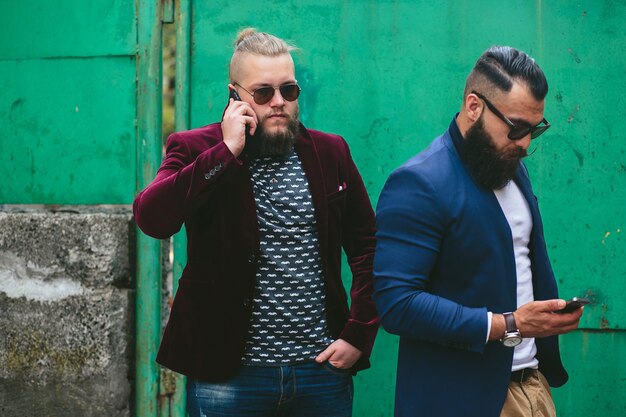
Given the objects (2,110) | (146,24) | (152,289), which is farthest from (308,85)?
(2,110)

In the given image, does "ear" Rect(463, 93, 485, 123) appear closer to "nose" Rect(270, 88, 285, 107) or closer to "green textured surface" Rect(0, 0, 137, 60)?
"nose" Rect(270, 88, 285, 107)

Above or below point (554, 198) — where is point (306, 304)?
below

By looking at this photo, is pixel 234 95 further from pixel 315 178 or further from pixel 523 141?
pixel 523 141

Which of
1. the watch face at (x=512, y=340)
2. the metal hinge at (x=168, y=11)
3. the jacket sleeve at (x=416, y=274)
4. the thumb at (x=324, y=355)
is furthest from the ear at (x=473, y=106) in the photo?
the metal hinge at (x=168, y=11)

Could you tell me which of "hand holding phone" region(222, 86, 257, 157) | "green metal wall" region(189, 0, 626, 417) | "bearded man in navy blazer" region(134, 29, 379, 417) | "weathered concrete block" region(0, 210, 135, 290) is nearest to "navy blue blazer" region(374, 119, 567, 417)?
"bearded man in navy blazer" region(134, 29, 379, 417)

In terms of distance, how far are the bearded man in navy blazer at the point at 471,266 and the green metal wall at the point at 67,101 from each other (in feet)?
7.16

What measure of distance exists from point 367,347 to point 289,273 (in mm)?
385

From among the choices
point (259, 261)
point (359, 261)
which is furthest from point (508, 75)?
point (259, 261)

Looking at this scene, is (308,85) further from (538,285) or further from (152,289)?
(538,285)

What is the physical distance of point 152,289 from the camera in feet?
15.1

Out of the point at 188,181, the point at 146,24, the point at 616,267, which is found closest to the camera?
the point at 188,181

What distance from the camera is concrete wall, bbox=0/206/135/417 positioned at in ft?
14.9

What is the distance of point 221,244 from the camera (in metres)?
3.04

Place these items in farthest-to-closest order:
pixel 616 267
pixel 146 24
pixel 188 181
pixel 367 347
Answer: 1. pixel 146 24
2. pixel 616 267
3. pixel 367 347
4. pixel 188 181
